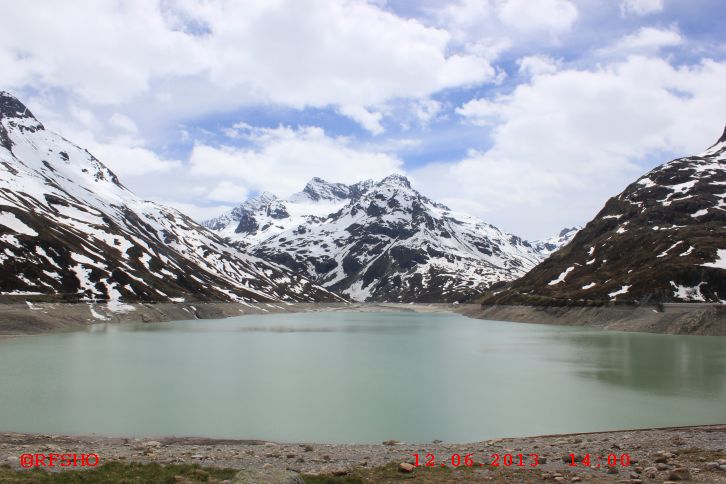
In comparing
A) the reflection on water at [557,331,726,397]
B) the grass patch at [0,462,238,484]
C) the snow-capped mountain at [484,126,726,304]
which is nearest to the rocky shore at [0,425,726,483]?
the grass patch at [0,462,238,484]

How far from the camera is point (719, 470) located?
20484 mm

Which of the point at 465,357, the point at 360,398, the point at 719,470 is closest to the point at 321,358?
the point at 465,357

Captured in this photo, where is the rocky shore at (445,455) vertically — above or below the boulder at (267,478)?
below

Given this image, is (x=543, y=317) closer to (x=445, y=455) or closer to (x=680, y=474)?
(x=445, y=455)

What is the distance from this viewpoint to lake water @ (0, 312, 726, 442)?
118ft

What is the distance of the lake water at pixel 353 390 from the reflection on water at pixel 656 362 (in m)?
0.24

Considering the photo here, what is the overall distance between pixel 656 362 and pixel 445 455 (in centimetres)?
5474

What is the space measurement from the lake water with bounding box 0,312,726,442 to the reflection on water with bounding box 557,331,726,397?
24cm

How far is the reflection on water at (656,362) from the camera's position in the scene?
52031mm

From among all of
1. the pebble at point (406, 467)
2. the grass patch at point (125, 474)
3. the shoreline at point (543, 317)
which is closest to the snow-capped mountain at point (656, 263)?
the shoreline at point (543, 317)

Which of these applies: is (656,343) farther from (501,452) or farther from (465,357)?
(501,452)

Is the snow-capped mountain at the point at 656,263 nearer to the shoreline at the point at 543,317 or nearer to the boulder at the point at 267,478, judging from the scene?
the shoreline at the point at 543,317

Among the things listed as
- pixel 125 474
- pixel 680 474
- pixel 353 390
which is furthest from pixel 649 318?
pixel 125 474

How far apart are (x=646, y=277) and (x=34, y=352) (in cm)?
13137
